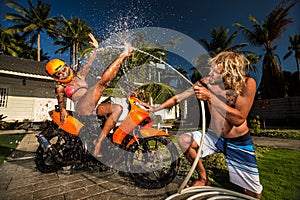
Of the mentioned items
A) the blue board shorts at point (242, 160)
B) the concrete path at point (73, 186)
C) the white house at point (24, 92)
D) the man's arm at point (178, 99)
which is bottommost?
the concrete path at point (73, 186)

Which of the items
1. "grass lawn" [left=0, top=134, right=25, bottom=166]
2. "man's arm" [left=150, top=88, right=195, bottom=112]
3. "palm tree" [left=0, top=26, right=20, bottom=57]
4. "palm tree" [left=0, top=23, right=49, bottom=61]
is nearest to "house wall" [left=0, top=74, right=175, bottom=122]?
"grass lawn" [left=0, top=134, right=25, bottom=166]

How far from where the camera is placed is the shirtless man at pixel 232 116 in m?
2.14

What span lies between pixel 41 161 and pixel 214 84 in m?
3.48

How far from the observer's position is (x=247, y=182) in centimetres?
230

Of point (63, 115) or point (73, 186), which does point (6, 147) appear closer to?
point (63, 115)

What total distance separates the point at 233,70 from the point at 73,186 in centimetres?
288

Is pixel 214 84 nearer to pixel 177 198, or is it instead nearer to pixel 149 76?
pixel 177 198

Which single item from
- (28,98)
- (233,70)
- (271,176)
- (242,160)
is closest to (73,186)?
(242,160)

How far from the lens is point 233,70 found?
7.39 feet

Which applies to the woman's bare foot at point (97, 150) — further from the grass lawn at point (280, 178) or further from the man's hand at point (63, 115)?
the grass lawn at point (280, 178)

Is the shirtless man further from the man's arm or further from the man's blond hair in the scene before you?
the man's arm

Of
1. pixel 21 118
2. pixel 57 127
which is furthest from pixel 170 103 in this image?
pixel 21 118

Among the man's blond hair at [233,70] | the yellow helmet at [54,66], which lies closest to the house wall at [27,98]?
the yellow helmet at [54,66]

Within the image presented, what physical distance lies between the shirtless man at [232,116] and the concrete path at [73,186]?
898 mm
